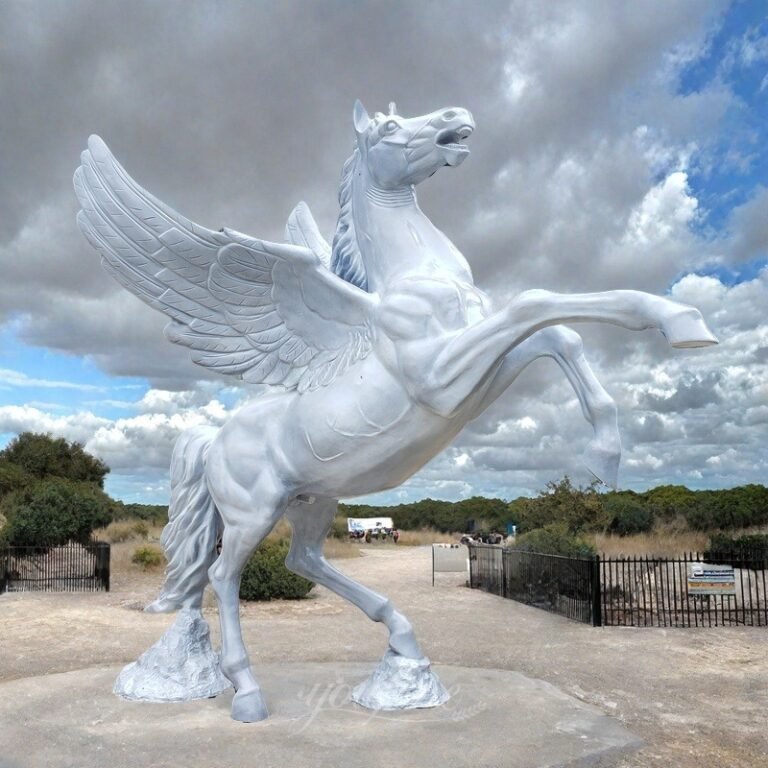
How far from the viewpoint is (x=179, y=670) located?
5.51m

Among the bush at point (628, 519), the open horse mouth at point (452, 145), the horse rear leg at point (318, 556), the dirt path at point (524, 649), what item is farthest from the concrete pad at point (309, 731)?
the bush at point (628, 519)

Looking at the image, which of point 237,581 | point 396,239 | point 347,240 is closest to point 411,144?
point 396,239

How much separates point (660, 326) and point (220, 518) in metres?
3.59

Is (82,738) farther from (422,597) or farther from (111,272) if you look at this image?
(422,597)

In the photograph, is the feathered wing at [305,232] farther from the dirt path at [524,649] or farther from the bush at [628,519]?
the bush at [628,519]

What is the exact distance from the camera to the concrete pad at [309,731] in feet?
14.0

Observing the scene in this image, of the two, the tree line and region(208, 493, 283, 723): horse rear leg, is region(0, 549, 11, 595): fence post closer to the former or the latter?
the tree line

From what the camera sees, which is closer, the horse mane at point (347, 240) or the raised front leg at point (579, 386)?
the raised front leg at point (579, 386)

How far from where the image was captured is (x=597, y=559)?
11.5 m

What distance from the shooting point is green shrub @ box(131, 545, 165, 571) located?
1895 centimetres

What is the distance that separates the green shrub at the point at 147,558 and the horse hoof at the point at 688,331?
17.5 m

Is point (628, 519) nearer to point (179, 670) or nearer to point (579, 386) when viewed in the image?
point (179, 670)

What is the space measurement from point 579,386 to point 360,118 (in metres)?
2.34

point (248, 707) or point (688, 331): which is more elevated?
point (688, 331)
